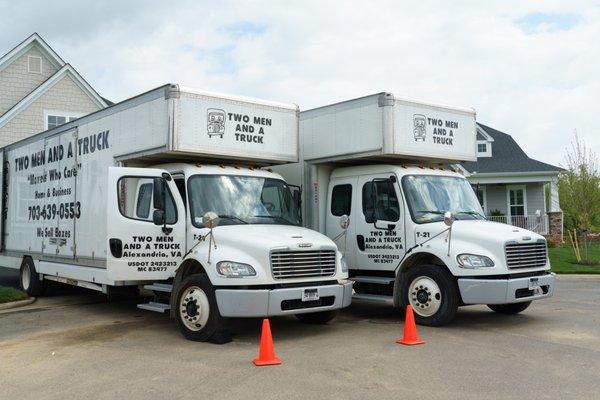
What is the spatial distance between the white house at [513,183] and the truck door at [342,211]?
2005cm

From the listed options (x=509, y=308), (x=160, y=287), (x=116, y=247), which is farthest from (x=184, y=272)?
(x=509, y=308)

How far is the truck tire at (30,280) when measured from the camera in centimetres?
1266

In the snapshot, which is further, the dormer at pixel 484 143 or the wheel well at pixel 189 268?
the dormer at pixel 484 143

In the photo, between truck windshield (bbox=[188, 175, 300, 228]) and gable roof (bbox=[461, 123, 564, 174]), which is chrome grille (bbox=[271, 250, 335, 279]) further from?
gable roof (bbox=[461, 123, 564, 174])

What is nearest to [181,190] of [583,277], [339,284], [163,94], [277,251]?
[163,94]

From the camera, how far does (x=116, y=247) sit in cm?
900

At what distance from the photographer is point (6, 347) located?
837 centimetres

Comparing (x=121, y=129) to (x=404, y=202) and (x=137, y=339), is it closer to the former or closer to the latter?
(x=137, y=339)

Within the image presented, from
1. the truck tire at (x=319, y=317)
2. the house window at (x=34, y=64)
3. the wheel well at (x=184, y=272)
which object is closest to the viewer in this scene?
the wheel well at (x=184, y=272)

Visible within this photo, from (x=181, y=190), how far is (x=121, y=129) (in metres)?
1.66

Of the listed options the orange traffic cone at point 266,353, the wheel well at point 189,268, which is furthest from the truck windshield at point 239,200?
the orange traffic cone at point 266,353

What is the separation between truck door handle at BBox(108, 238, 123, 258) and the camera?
8.98 metres

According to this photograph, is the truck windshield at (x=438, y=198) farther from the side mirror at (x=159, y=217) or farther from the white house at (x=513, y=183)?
the white house at (x=513, y=183)

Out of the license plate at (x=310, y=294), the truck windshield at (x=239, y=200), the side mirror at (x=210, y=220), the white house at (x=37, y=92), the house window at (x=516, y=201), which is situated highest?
the white house at (x=37, y=92)
